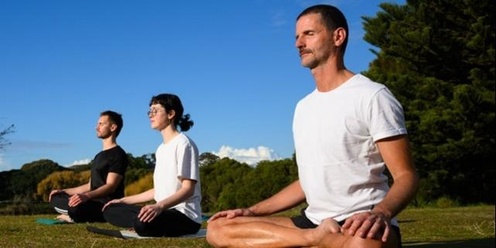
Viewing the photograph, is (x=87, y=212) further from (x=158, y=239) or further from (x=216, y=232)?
(x=216, y=232)

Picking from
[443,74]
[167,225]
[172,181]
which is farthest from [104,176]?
[443,74]

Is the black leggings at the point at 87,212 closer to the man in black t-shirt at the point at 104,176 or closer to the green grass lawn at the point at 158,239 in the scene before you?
the man in black t-shirt at the point at 104,176

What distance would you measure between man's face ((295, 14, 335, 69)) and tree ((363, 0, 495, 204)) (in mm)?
12174

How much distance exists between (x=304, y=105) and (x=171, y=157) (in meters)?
2.14

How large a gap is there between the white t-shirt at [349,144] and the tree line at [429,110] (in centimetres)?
1221

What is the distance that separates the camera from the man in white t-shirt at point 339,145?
7.60 feet

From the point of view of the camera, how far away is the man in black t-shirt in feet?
21.4

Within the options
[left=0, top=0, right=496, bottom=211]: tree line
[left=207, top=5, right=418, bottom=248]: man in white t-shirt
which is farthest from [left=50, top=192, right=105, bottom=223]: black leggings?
[left=0, top=0, right=496, bottom=211]: tree line

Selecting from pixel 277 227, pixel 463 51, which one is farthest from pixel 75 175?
pixel 277 227

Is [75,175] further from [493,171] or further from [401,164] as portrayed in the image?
[401,164]

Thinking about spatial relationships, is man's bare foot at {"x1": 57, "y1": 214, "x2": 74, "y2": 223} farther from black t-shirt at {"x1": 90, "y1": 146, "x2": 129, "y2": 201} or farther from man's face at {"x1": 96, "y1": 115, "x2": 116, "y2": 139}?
man's face at {"x1": 96, "y1": 115, "x2": 116, "y2": 139}

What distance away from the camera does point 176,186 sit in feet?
15.5

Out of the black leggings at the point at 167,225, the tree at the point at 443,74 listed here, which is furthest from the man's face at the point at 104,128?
the tree at the point at 443,74

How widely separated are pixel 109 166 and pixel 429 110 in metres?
10.4
